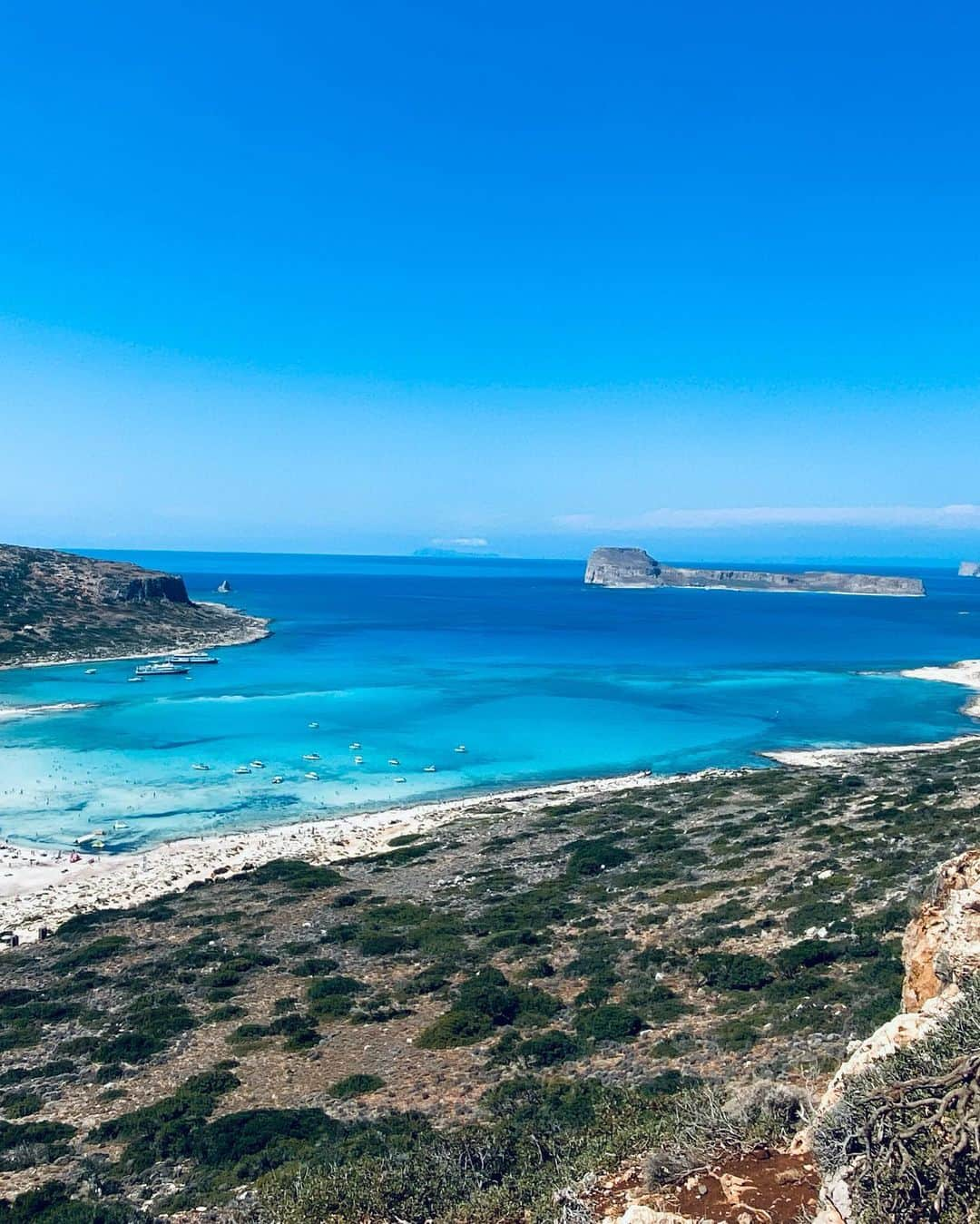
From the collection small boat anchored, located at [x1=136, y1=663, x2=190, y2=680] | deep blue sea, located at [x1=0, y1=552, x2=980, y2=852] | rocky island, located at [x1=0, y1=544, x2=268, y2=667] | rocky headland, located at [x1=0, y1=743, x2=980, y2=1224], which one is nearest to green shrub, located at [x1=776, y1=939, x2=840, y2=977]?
rocky headland, located at [x1=0, y1=743, x2=980, y2=1224]

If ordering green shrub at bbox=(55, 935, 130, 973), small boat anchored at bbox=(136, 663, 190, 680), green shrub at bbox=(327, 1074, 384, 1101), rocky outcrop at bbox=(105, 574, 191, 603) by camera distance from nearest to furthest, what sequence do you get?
green shrub at bbox=(327, 1074, 384, 1101) < green shrub at bbox=(55, 935, 130, 973) < small boat anchored at bbox=(136, 663, 190, 680) < rocky outcrop at bbox=(105, 574, 191, 603)

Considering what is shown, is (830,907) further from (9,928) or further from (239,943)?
(9,928)

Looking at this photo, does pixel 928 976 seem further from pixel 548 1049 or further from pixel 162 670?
pixel 162 670

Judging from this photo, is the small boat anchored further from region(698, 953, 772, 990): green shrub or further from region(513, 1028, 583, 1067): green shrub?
region(513, 1028, 583, 1067): green shrub

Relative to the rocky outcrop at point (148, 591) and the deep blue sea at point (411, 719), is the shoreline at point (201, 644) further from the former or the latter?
the rocky outcrop at point (148, 591)

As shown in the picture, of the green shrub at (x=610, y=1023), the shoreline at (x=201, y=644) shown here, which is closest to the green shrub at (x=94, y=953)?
the green shrub at (x=610, y=1023)

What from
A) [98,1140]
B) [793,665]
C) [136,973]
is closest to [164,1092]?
[98,1140]
